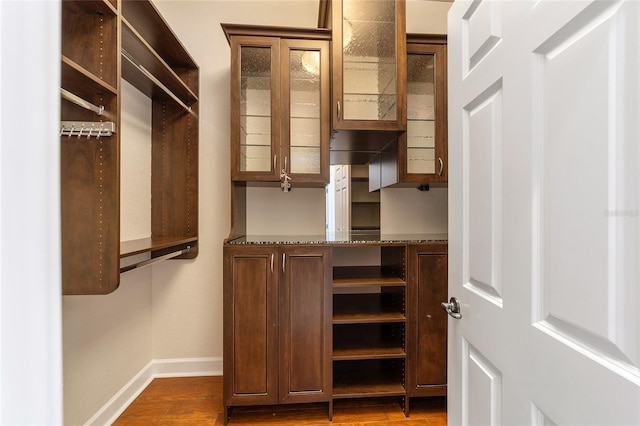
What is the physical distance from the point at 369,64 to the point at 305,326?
164 cm

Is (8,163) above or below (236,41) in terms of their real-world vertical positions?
below

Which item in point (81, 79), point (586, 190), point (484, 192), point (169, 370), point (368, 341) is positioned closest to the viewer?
point (586, 190)

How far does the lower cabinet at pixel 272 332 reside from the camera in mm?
1704

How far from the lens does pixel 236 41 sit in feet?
5.90

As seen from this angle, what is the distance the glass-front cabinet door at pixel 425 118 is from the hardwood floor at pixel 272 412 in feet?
4.71

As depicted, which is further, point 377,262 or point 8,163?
point 377,262

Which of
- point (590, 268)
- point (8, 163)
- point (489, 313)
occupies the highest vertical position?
point (8, 163)

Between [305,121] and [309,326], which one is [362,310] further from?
[305,121]

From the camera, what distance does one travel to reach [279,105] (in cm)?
184

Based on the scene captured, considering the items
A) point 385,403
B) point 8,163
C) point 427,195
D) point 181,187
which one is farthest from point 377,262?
point 8,163

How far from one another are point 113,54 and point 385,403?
2.34m

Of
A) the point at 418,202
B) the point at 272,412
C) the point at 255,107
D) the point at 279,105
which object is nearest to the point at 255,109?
the point at 255,107

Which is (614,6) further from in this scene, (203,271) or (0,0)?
(203,271)

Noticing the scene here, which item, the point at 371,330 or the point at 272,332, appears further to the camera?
the point at 371,330
